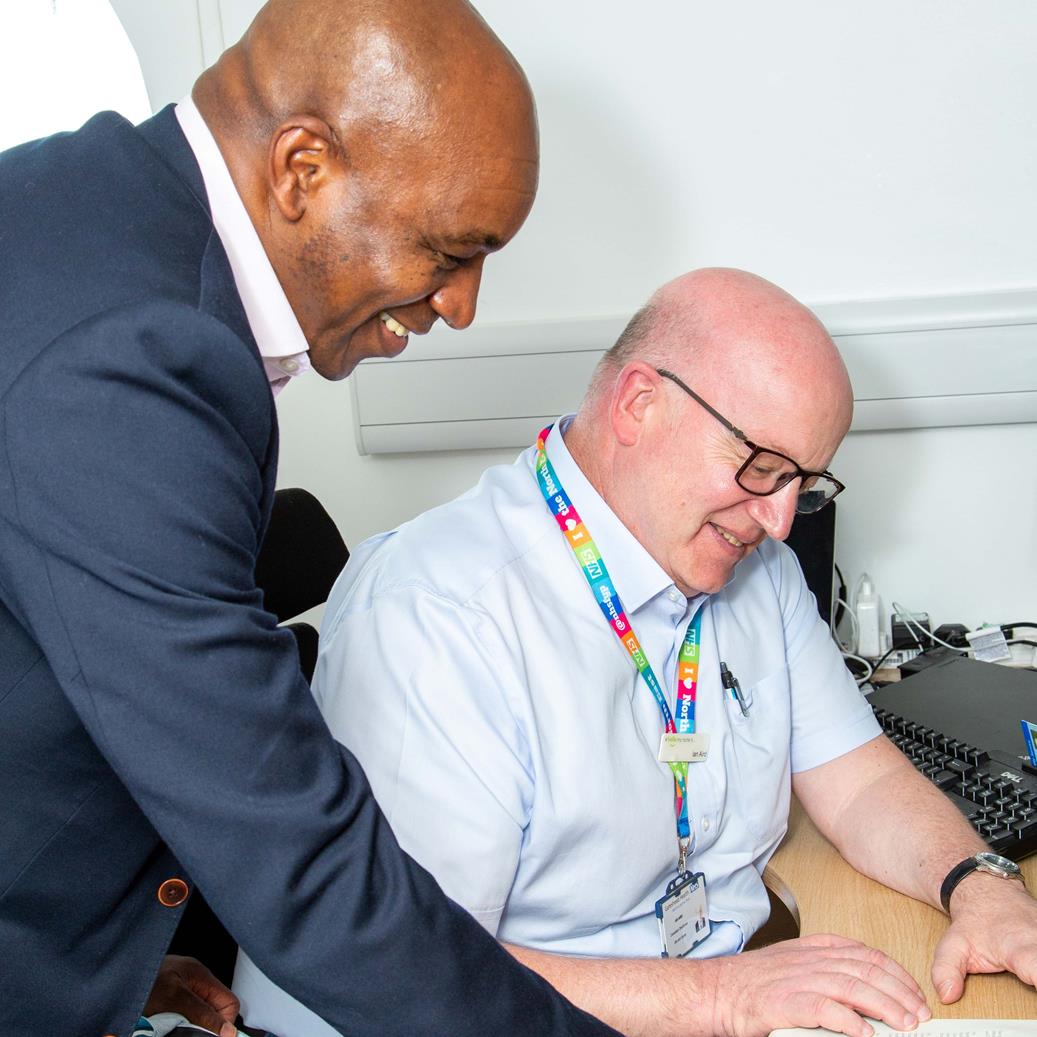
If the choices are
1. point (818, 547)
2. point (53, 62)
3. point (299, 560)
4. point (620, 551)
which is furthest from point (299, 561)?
point (53, 62)

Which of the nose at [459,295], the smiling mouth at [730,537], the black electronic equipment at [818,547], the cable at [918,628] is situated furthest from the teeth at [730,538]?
the cable at [918,628]

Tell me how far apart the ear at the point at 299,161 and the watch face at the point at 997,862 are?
106cm

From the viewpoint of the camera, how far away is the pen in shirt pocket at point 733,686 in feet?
5.07

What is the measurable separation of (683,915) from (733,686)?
1.01 feet

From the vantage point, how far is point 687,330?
145cm

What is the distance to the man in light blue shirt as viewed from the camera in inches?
49.7

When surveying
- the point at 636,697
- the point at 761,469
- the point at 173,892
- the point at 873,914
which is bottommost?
the point at 873,914

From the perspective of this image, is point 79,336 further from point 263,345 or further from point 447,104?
point 447,104

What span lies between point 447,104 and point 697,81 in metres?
1.48

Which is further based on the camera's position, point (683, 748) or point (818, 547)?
point (818, 547)

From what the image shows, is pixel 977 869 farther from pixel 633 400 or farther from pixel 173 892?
pixel 173 892

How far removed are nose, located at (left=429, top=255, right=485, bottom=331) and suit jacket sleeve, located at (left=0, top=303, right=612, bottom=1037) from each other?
0.24 m

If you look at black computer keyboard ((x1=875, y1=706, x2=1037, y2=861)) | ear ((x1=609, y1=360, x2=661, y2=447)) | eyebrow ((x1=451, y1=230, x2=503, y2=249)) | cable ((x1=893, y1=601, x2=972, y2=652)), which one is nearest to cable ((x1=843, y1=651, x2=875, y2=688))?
cable ((x1=893, y1=601, x2=972, y2=652))

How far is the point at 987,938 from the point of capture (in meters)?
1.23
